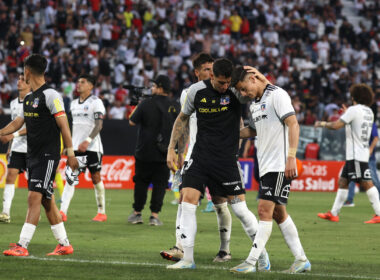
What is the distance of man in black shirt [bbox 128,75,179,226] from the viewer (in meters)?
13.0

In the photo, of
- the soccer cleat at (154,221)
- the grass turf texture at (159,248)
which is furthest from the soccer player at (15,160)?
the soccer cleat at (154,221)

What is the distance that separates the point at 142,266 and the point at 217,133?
169cm

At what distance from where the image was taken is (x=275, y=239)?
11.2 meters

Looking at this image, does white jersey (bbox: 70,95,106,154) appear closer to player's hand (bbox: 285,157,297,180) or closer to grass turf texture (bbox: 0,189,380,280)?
grass turf texture (bbox: 0,189,380,280)

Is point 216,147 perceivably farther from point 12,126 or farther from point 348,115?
point 348,115

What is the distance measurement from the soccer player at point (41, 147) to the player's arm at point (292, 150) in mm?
2573

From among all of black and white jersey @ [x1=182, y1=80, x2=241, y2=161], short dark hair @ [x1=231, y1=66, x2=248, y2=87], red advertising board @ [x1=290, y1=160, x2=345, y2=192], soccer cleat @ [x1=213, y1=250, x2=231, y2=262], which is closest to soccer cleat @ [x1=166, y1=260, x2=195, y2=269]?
soccer cleat @ [x1=213, y1=250, x2=231, y2=262]

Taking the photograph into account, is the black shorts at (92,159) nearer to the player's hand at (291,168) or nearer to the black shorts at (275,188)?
the black shorts at (275,188)

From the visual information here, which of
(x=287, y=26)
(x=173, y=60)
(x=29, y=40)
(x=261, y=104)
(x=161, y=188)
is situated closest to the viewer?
(x=261, y=104)

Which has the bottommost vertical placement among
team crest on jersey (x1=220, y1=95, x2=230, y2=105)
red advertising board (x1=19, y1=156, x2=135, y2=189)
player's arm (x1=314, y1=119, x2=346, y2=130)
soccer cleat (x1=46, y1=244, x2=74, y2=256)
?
red advertising board (x1=19, y1=156, x2=135, y2=189)

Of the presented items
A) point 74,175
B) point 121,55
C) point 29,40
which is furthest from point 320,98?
point 74,175

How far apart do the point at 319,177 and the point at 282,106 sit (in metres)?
17.2

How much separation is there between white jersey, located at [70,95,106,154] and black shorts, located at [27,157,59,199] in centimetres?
485

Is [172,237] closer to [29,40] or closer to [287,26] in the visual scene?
[29,40]
